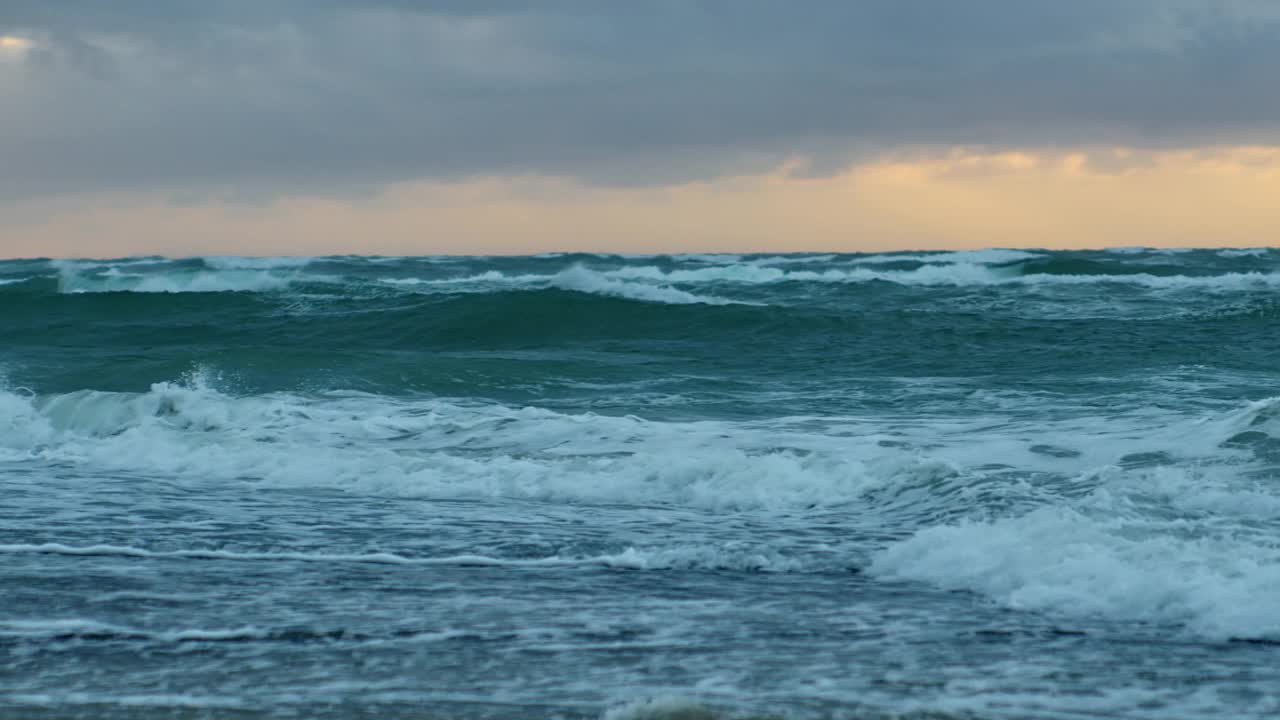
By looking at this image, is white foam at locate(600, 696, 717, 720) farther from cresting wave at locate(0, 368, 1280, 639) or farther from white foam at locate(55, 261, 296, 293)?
white foam at locate(55, 261, 296, 293)

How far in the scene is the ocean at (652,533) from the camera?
429 centimetres

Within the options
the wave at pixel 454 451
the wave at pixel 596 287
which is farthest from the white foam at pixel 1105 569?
the wave at pixel 596 287

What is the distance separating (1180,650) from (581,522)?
3.60 m

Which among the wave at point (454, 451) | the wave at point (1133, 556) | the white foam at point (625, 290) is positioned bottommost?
the wave at point (454, 451)

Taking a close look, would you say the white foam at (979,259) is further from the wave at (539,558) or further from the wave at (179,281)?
the wave at (539,558)

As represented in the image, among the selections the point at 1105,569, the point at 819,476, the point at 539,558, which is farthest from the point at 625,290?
the point at 1105,569

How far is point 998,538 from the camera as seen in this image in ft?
20.8

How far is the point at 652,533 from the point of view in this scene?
23.4 feet

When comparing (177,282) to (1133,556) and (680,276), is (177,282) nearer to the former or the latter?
(680,276)

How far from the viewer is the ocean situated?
4293mm

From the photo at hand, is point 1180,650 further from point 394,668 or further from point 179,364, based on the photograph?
point 179,364

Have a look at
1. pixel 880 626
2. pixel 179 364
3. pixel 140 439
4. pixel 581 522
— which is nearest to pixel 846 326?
pixel 179 364


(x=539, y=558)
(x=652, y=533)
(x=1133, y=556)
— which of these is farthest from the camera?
(x=652, y=533)

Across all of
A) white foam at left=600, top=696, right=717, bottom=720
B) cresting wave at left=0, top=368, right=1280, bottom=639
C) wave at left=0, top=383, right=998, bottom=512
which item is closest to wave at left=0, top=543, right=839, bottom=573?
cresting wave at left=0, top=368, right=1280, bottom=639
